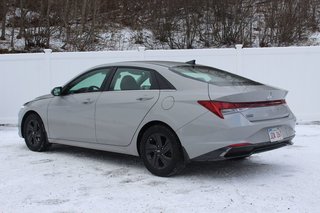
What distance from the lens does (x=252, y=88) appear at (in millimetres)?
5754

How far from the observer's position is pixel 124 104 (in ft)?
20.5

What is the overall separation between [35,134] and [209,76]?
3.33 meters

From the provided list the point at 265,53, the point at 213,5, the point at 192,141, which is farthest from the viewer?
the point at 213,5

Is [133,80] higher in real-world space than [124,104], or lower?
higher

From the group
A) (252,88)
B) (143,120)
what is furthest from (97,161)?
(252,88)

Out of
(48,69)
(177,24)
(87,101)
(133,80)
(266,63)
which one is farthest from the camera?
(177,24)

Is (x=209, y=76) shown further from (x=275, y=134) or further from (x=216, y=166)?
(x=216, y=166)

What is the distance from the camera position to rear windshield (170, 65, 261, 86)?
5.93 m

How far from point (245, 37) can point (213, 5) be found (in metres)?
1.64

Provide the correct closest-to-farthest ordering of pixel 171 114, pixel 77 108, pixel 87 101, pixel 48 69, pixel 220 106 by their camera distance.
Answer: pixel 220 106 < pixel 171 114 < pixel 87 101 < pixel 77 108 < pixel 48 69

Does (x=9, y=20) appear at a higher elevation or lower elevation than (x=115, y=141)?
higher

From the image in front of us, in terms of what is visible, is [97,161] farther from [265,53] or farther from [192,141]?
[265,53]

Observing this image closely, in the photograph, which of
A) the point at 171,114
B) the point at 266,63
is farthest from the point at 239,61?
the point at 171,114

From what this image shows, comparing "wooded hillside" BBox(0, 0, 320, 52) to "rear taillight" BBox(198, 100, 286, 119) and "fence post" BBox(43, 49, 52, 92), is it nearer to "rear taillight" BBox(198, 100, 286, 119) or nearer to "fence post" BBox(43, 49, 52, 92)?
"fence post" BBox(43, 49, 52, 92)
